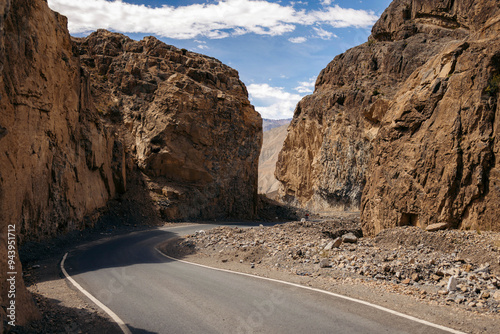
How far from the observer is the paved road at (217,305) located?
5.91 metres

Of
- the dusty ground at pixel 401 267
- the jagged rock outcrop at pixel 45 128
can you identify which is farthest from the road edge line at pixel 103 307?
the dusty ground at pixel 401 267

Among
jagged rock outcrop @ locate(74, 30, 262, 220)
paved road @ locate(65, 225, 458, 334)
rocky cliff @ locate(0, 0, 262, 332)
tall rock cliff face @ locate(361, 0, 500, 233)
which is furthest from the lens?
jagged rock outcrop @ locate(74, 30, 262, 220)

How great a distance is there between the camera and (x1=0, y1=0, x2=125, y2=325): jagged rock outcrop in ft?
44.8

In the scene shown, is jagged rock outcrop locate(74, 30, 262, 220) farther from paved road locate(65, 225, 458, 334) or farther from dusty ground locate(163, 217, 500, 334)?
paved road locate(65, 225, 458, 334)

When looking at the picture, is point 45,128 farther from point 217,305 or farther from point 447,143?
point 447,143

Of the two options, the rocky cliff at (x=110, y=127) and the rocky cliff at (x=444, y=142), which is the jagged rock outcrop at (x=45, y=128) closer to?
the rocky cliff at (x=110, y=127)

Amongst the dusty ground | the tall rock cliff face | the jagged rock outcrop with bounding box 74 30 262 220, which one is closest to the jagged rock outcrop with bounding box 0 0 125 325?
the dusty ground

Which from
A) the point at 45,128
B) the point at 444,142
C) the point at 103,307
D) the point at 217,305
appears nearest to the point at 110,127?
the point at 45,128

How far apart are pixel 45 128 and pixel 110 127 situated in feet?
48.5

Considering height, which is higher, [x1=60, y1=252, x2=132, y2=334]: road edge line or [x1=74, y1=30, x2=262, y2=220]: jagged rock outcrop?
[x1=74, y1=30, x2=262, y2=220]: jagged rock outcrop

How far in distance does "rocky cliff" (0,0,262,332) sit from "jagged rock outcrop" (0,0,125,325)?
0.20ft

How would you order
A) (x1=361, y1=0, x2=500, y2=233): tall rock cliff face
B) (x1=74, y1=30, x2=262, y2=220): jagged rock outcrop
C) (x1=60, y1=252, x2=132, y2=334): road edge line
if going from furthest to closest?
(x1=74, y1=30, x2=262, y2=220): jagged rock outcrop, (x1=361, y1=0, x2=500, y2=233): tall rock cliff face, (x1=60, y1=252, x2=132, y2=334): road edge line

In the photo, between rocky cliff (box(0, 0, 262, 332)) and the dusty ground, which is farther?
rocky cliff (box(0, 0, 262, 332))

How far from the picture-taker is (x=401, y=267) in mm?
8750
